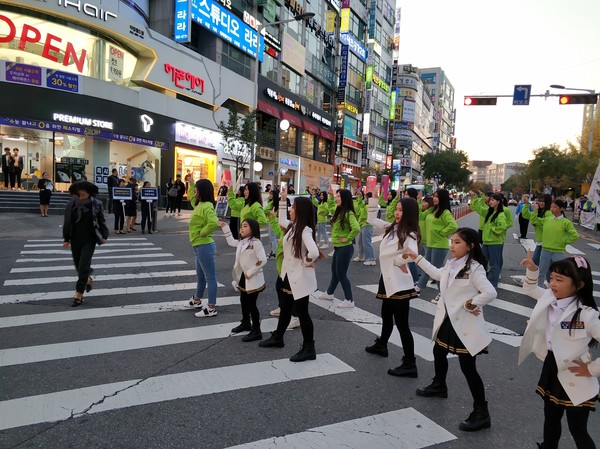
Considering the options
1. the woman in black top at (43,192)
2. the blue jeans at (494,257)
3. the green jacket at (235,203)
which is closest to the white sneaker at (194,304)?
the green jacket at (235,203)

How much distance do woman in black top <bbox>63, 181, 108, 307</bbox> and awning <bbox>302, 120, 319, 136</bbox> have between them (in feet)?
122

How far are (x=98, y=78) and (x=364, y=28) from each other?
155 ft

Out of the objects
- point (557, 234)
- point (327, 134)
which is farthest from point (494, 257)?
point (327, 134)

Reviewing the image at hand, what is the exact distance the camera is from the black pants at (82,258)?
6402 millimetres

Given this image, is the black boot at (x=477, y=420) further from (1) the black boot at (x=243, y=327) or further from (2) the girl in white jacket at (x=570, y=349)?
(1) the black boot at (x=243, y=327)

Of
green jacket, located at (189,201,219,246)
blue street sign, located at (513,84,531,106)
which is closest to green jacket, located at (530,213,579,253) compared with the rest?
green jacket, located at (189,201,219,246)

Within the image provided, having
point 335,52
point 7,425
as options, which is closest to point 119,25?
point 7,425

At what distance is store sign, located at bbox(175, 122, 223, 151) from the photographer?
26.8m

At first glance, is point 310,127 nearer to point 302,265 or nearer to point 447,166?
point 447,166

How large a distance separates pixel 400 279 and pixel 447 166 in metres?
71.1

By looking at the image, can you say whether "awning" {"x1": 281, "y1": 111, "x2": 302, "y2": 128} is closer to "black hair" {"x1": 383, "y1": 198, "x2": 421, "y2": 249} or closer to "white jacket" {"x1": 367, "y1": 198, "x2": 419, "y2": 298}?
"black hair" {"x1": 383, "y1": 198, "x2": 421, "y2": 249}

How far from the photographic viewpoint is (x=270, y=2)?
3588cm

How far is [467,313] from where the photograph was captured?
3508mm

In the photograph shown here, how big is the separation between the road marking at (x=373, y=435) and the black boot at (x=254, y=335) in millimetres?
1960
